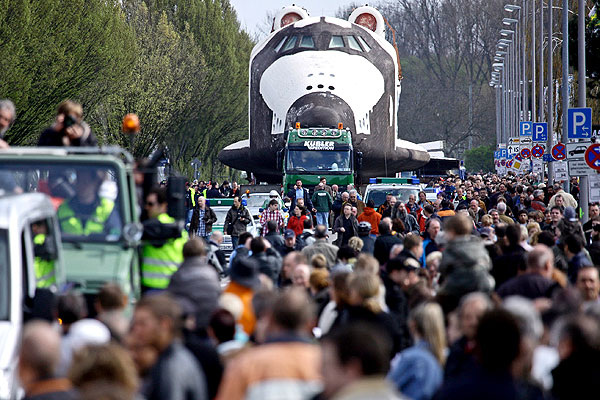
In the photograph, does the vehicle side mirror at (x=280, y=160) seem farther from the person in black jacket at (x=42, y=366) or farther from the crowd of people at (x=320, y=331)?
the person in black jacket at (x=42, y=366)

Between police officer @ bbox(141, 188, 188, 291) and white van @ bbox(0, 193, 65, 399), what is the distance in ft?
3.61

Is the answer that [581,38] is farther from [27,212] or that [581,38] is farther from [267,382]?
[267,382]

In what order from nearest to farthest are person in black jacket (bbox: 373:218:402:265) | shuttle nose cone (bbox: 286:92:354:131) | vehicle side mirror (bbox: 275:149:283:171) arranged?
person in black jacket (bbox: 373:218:402:265) → vehicle side mirror (bbox: 275:149:283:171) → shuttle nose cone (bbox: 286:92:354:131)

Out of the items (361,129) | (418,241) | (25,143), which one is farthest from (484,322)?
(25,143)

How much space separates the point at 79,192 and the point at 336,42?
30495mm

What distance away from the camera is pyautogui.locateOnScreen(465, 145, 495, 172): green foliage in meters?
101

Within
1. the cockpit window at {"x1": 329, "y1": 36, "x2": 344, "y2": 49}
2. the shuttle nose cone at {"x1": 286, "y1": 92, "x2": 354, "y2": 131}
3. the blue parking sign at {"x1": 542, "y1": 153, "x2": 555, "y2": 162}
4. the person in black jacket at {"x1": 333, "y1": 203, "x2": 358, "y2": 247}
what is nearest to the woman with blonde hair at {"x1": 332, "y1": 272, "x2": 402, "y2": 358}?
the person in black jacket at {"x1": 333, "y1": 203, "x2": 358, "y2": 247}

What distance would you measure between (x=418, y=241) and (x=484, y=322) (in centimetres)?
690

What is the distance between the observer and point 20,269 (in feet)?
27.2

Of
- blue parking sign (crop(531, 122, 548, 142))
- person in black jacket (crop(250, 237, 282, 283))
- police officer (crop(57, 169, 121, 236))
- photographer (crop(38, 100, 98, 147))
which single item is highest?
blue parking sign (crop(531, 122, 548, 142))

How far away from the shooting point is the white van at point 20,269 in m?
7.85

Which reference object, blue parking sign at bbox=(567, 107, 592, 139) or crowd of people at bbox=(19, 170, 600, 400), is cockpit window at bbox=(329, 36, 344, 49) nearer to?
blue parking sign at bbox=(567, 107, 592, 139)

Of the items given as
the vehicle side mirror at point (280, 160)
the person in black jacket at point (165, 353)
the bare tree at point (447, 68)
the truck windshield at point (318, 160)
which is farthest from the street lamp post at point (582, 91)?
the bare tree at point (447, 68)

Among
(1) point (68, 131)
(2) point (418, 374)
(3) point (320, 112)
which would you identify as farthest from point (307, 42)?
(2) point (418, 374)
